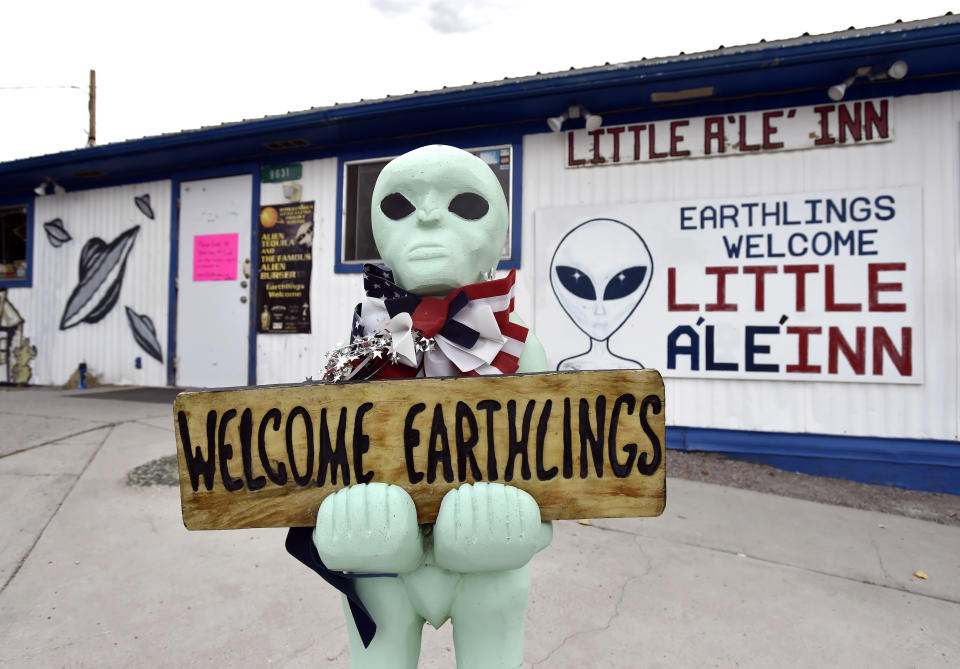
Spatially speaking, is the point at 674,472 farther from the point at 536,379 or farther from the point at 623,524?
the point at 536,379

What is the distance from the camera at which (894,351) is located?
4016 mm

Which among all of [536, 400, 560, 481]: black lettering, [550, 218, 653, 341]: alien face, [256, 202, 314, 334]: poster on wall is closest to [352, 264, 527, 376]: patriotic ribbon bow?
[536, 400, 560, 481]: black lettering

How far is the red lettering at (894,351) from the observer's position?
13.1ft

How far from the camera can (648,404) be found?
1024mm

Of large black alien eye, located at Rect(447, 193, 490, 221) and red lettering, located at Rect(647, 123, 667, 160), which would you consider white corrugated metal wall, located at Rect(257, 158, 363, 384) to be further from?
large black alien eye, located at Rect(447, 193, 490, 221)

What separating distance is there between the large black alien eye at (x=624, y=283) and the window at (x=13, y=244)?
837cm

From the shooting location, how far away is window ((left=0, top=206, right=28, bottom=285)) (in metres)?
7.72

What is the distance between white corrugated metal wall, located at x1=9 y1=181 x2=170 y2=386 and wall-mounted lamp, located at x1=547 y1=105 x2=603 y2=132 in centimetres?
499

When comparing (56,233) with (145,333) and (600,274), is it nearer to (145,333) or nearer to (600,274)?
(145,333)

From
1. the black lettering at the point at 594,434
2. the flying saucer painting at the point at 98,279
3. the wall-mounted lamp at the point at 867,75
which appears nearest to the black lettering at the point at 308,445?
the black lettering at the point at 594,434

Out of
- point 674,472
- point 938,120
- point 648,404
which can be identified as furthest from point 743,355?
point 648,404

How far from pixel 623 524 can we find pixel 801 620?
1111 mm

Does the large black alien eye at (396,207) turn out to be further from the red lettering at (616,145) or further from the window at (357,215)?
the window at (357,215)

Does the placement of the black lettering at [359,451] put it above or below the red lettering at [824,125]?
below
